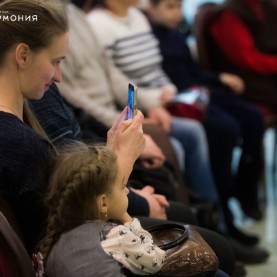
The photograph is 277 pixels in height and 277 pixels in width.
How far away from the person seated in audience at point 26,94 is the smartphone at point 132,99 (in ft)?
0.63

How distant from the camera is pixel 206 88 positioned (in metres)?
3.34

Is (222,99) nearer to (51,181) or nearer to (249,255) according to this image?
(249,255)

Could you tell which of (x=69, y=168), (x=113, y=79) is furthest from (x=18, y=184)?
(x=113, y=79)

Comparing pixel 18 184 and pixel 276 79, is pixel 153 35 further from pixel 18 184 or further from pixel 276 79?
pixel 18 184

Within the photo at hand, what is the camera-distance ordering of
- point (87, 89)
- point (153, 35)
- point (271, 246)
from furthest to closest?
point (153, 35), point (271, 246), point (87, 89)

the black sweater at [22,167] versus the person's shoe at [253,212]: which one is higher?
the black sweater at [22,167]

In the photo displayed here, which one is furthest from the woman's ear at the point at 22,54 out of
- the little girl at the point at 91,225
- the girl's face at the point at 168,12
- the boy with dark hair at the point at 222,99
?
the girl's face at the point at 168,12

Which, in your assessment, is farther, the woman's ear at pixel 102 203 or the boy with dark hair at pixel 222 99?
the boy with dark hair at pixel 222 99

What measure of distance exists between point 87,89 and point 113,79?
8.0 inches

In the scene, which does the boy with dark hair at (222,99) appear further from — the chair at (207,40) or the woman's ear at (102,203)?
the woman's ear at (102,203)

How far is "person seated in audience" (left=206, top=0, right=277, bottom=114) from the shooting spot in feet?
11.2

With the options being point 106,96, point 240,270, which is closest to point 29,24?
point 106,96

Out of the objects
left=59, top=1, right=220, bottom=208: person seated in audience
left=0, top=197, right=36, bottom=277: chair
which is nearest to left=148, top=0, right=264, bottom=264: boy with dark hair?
left=59, top=1, right=220, bottom=208: person seated in audience

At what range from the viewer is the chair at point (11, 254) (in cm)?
136
